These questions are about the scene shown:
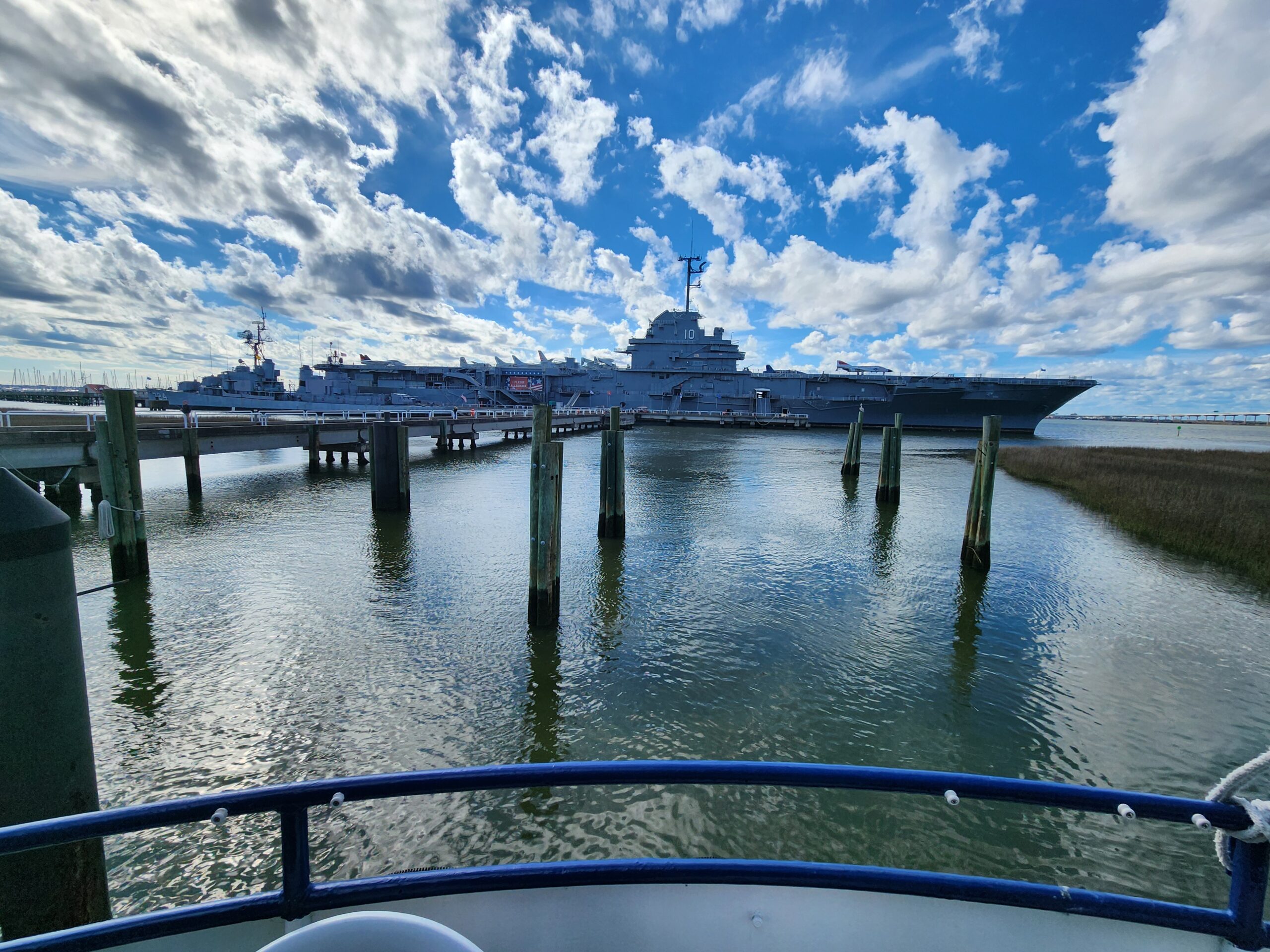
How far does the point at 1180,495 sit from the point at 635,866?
78.7 ft

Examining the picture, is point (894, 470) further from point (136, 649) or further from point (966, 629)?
point (136, 649)

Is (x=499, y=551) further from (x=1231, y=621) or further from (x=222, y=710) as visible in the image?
(x=1231, y=621)

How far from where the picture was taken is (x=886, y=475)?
18.9 m

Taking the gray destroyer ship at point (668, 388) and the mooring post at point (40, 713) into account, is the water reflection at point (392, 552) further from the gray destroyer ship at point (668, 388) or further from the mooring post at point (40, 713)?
the gray destroyer ship at point (668, 388)

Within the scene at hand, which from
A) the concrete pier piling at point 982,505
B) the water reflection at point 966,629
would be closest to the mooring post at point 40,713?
the water reflection at point 966,629

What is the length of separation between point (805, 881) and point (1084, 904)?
83 centimetres

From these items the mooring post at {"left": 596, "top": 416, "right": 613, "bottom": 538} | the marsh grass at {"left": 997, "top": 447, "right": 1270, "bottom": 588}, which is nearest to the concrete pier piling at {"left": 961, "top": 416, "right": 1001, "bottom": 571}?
the marsh grass at {"left": 997, "top": 447, "right": 1270, "bottom": 588}

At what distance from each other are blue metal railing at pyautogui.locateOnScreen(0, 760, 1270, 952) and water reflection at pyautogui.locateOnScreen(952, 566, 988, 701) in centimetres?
560

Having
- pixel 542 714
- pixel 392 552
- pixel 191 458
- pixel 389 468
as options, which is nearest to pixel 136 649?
pixel 392 552

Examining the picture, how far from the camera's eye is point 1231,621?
29.5ft

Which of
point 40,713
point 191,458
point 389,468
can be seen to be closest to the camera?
point 40,713

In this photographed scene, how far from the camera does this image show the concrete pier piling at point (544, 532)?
8.05 meters

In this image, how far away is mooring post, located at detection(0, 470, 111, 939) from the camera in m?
2.36

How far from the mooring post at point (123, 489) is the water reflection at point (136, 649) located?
38cm
